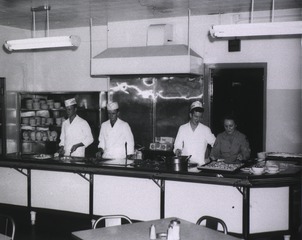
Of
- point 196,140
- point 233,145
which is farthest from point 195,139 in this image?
point 233,145

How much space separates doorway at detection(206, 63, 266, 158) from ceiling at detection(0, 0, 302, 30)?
97 centimetres

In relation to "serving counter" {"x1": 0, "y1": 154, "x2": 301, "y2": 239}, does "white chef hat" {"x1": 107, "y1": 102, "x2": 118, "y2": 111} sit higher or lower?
higher

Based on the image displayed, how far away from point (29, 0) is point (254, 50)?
3568mm

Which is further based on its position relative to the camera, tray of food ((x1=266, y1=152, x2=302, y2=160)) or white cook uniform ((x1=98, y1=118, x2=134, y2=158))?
white cook uniform ((x1=98, y1=118, x2=134, y2=158))

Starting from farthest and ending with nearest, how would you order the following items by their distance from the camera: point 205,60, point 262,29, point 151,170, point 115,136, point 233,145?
1. point 205,60
2. point 115,136
3. point 233,145
4. point 151,170
5. point 262,29

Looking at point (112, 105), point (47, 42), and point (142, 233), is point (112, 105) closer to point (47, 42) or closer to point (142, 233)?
point (47, 42)

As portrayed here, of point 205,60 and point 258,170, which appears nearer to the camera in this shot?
point 258,170

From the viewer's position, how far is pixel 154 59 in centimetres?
654

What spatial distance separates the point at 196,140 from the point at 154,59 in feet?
4.69

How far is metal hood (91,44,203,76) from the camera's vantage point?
20.8 feet

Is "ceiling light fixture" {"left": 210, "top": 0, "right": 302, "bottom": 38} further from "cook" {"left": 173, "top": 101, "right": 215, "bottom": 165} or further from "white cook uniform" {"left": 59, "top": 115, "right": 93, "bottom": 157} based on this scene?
"white cook uniform" {"left": 59, "top": 115, "right": 93, "bottom": 157}

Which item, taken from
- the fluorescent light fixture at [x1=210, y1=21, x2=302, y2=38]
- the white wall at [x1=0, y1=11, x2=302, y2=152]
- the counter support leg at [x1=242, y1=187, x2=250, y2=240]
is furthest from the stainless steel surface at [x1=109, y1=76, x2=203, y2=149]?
the counter support leg at [x1=242, y1=187, x2=250, y2=240]

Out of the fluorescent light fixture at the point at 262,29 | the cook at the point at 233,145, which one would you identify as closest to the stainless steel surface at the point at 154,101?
the cook at the point at 233,145

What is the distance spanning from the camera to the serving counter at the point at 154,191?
4.76 m
